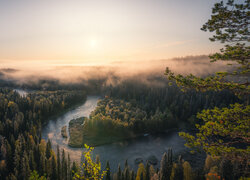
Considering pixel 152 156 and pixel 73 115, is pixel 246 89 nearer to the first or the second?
pixel 152 156

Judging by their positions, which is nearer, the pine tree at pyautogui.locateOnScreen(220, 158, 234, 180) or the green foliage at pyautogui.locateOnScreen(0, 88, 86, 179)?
the pine tree at pyautogui.locateOnScreen(220, 158, 234, 180)

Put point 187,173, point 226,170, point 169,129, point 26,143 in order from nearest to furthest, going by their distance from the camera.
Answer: point 187,173, point 226,170, point 26,143, point 169,129

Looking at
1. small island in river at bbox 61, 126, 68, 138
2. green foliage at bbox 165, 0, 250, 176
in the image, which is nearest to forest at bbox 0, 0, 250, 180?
green foliage at bbox 165, 0, 250, 176

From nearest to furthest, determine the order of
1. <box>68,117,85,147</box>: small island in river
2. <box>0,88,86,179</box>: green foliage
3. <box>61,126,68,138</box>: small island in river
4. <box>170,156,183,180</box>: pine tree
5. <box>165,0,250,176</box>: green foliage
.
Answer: <box>165,0,250,176</box>: green foliage
<box>170,156,183,180</box>: pine tree
<box>0,88,86,179</box>: green foliage
<box>68,117,85,147</box>: small island in river
<box>61,126,68,138</box>: small island in river

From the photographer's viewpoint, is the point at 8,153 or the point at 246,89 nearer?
the point at 246,89

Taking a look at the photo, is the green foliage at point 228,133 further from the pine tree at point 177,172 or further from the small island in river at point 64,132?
the small island in river at point 64,132

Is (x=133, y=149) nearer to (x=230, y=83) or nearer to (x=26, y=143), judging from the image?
(x=26, y=143)

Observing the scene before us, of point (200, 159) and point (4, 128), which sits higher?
point (4, 128)

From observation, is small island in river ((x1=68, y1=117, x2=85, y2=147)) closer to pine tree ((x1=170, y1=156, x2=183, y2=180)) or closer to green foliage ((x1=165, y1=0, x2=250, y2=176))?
pine tree ((x1=170, y1=156, x2=183, y2=180))

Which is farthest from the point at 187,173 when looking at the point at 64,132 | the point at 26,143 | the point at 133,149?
the point at 64,132

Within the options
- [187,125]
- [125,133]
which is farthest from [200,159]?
[187,125]

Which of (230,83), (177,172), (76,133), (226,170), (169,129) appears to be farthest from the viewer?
(169,129)
